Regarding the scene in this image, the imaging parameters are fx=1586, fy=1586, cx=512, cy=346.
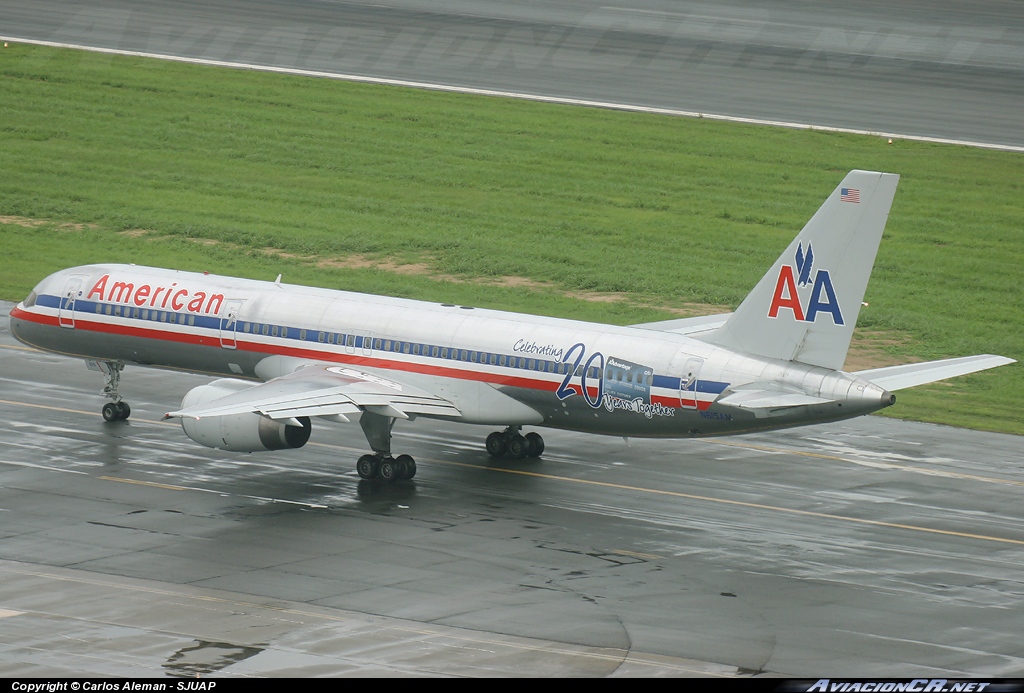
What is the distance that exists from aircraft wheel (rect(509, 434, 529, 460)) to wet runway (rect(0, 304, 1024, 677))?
643mm

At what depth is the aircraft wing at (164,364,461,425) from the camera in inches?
1483

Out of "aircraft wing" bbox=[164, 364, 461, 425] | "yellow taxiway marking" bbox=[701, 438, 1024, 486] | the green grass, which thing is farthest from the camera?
the green grass

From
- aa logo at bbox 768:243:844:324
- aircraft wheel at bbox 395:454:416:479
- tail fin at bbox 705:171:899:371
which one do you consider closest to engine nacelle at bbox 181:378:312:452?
aircraft wheel at bbox 395:454:416:479

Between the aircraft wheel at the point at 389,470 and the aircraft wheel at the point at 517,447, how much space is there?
3.83 m

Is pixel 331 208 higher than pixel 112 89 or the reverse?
the reverse

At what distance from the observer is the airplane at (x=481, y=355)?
121 feet

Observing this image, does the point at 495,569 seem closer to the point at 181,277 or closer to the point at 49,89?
the point at 181,277

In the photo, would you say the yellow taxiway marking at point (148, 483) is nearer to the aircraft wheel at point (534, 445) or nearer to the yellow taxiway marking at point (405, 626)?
the yellow taxiway marking at point (405, 626)

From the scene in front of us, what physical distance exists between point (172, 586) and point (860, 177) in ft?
57.8

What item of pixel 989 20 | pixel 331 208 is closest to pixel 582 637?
pixel 331 208

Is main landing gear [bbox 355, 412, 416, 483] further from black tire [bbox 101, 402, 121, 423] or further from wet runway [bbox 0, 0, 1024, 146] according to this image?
wet runway [bbox 0, 0, 1024, 146]

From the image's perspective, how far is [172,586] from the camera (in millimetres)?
32406

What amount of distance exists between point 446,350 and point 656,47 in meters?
54.1

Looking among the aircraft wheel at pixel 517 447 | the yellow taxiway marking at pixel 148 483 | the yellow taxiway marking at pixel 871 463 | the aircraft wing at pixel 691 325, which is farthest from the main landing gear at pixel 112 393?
the yellow taxiway marking at pixel 871 463
